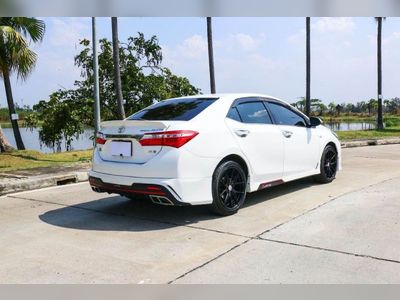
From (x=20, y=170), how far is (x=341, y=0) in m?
7.98

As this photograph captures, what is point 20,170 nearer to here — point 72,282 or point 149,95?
point 72,282

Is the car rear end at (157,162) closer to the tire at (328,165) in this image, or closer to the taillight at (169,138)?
the taillight at (169,138)

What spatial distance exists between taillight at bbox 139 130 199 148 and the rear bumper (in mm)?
393

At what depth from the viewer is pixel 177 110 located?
18.5ft

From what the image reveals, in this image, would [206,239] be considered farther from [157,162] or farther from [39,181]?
[39,181]

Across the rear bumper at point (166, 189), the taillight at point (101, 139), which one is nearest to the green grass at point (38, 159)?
the taillight at point (101, 139)

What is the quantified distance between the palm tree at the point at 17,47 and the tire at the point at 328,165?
30.3ft

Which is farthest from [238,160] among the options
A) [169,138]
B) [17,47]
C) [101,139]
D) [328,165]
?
[17,47]

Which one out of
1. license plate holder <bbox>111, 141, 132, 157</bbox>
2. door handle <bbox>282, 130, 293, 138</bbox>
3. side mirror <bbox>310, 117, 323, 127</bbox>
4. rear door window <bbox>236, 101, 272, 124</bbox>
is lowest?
license plate holder <bbox>111, 141, 132, 157</bbox>

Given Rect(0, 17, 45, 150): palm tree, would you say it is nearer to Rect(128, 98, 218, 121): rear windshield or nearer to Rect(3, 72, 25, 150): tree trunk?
Rect(3, 72, 25, 150): tree trunk

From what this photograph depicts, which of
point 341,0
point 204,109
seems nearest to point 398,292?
point 341,0

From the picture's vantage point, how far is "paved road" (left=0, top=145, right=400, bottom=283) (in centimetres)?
365

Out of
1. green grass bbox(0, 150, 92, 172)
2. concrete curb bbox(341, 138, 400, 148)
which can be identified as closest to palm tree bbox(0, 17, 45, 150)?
green grass bbox(0, 150, 92, 172)

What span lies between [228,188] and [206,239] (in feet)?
3.29
